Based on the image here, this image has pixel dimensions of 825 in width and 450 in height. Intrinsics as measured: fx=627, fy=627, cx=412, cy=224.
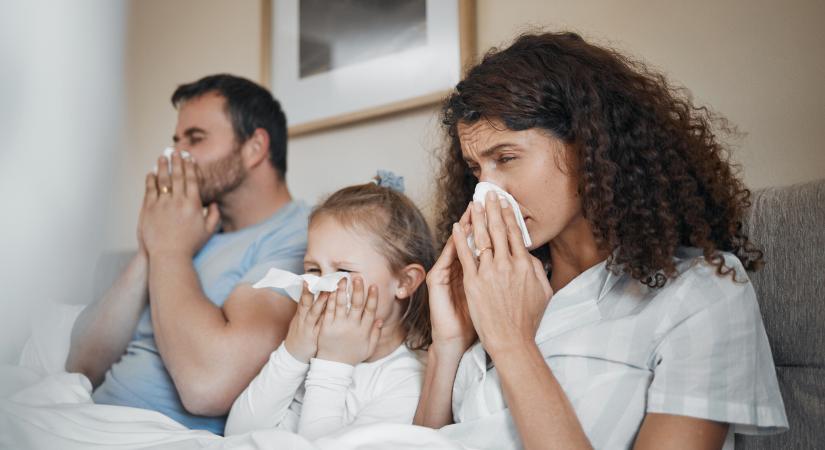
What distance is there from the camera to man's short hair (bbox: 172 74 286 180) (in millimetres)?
1756

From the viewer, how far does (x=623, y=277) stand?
97 cm

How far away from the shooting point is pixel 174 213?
60.2 inches

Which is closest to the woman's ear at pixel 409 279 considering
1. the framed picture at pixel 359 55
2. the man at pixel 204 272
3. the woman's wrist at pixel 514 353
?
the man at pixel 204 272

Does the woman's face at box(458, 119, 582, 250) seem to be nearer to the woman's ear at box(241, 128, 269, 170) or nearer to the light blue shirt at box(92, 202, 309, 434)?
the light blue shirt at box(92, 202, 309, 434)

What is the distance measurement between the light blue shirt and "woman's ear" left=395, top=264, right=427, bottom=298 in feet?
0.99

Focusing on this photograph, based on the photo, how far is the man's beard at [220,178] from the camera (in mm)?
1694

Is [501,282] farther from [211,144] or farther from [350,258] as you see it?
[211,144]

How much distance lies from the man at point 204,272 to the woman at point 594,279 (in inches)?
16.8

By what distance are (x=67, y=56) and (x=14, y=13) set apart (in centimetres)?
3

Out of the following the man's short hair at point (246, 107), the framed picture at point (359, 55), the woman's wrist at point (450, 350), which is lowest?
the woman's wrist at point (450, 350)

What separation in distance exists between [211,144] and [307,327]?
0.79 meters

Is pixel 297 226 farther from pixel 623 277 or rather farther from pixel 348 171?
pixel 623 277

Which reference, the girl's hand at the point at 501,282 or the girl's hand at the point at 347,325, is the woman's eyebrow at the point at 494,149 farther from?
the girl's hand at the point at 347,325

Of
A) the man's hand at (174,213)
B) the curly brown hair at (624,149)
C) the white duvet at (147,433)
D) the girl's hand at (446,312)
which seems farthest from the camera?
the man's hand at (174,213)
